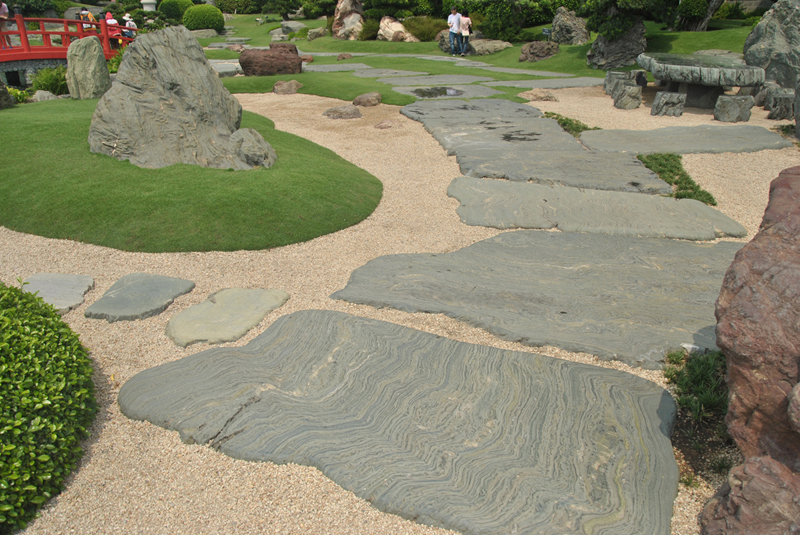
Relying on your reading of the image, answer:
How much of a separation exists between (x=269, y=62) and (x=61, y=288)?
13.3 meters

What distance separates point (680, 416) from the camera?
3330 millimetres

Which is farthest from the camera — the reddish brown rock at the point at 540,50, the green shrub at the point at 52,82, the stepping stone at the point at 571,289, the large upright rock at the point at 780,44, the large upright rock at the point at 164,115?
the reddish brown rock at the point at 540,50

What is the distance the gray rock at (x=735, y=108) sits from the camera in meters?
11.1

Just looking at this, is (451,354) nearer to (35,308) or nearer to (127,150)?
(35,308)

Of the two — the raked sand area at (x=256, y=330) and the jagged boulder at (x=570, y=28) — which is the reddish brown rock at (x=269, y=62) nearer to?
the raked sand area at (x=256, y=330)

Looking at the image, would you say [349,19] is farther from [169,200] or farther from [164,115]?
[169,200]

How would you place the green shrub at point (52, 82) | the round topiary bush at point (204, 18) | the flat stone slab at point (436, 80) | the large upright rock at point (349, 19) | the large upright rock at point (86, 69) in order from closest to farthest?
the large upright rock at point (86, 69)
the green shrub at point (52, 82)
the flat stone slab at point (436, 80)
the large upright rock at point (349, 19)
the round topiary bush at point (204, 18)

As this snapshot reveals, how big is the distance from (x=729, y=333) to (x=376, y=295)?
2.88m

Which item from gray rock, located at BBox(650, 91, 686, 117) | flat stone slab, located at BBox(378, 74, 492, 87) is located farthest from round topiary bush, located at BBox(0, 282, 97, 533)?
flat stone slab, located at BBox(378, 74, 492, 87)

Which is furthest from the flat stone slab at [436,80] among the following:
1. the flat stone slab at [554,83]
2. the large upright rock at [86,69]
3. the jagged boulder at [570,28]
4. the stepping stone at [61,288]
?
the stepping stone at [61,288]

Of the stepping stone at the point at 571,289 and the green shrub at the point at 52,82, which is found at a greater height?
the green shrub at the point at 52,82

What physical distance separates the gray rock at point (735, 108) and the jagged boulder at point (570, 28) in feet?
37.0

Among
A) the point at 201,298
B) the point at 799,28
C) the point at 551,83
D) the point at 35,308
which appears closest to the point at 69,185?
the point at 201,298

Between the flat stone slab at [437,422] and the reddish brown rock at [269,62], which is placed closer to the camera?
the flat stone slab at [437,422]
